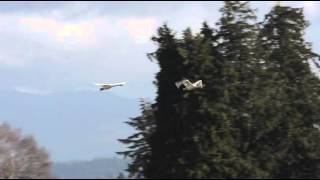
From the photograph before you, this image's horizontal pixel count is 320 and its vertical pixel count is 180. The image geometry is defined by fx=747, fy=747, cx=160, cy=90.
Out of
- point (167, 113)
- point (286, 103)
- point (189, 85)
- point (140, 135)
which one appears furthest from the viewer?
point (140, 135)

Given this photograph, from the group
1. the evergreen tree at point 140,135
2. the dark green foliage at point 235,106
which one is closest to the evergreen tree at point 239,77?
the dark green foliage at point 235,106

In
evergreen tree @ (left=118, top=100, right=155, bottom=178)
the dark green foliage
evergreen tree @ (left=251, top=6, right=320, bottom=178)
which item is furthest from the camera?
evergreen tree @ (left=118, top=100, right=155, bottom=178)

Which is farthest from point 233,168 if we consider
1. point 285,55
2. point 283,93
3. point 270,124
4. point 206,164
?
point 285,55

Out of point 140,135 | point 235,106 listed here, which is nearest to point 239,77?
point 235,106

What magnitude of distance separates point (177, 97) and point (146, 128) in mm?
13093

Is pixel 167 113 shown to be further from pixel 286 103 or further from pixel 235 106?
pixel 286 103

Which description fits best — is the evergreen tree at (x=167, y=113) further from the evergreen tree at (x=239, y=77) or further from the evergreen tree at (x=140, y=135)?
the evergreen tree at (x=140, y=135)

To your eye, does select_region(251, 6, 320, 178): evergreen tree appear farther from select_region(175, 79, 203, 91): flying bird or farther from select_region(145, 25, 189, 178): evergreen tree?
select_region(145, 25, 189, 178): evergreen tree

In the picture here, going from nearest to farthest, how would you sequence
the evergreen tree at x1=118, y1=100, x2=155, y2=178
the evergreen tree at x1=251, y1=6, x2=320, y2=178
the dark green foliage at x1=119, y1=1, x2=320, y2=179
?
the dark green foliage at x1=119, y1=1, x2=320, y2=179
the evergreen tree at x1=251, y1=6, x2=320, y2=178
the evergreen tree at x1=118, y1=100, x2=155, y2=178

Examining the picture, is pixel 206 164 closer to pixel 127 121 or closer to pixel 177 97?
pixel 177 97

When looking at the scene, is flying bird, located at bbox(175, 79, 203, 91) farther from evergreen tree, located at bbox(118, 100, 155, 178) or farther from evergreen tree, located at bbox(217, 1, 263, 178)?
evergreen tree, located at bbox(118, 100, 155, 178)

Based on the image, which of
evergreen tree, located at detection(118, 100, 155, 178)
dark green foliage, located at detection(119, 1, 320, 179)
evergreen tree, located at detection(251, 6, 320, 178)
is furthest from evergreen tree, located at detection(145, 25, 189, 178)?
evergreen tree, located at detection(118, 100, 155, 178)

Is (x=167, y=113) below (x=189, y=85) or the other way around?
below

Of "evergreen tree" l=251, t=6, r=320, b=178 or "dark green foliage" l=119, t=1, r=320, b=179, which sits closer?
"dark green foliage" l=119, t=1, r=320, b=179
